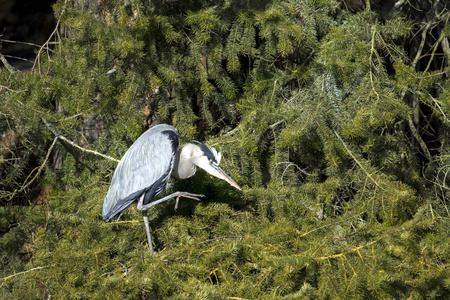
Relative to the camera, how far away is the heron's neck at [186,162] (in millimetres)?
2676

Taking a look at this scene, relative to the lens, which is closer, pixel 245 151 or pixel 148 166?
pixel 148 166

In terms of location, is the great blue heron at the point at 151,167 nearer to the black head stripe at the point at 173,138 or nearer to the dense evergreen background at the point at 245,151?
Result: the black head stripe at the point at 173,138

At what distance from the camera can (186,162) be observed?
2.69 m

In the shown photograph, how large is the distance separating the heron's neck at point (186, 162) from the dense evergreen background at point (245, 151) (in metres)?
0.12

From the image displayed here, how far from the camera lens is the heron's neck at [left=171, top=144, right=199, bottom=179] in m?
2.68

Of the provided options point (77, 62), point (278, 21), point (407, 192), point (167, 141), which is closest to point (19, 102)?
point (77, 62)

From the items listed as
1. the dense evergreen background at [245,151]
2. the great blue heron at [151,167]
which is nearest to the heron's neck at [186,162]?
the great blue heron at [151,167]

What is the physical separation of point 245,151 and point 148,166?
1.96ft

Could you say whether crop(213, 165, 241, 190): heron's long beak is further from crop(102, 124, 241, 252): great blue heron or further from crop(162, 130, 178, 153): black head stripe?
crop(162, 130, 178, 153): black head stripe

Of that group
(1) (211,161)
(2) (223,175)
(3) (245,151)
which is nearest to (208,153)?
(1) (211,161)

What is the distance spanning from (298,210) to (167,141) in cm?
85

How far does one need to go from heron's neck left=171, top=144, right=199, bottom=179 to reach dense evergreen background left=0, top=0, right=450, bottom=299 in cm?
12

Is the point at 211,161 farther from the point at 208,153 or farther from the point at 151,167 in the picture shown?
the point at 151,167

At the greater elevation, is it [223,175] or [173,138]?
[173,138]
